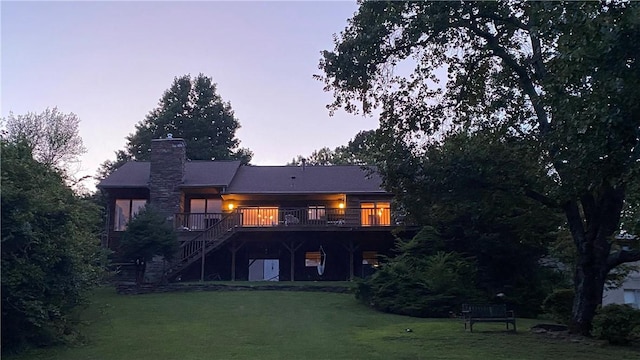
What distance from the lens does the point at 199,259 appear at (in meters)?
25.3

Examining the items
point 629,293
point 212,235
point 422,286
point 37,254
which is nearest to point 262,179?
point 212,235

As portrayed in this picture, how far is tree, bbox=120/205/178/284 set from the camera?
2152 cm

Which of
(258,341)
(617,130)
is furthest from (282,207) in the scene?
(617,130)

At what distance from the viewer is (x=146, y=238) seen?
21.5m

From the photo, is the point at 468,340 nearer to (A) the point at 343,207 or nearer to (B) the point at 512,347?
(B) the point at 512,347

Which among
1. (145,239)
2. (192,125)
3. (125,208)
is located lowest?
(145,239)

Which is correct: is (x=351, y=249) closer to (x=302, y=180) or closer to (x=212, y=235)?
(x=302, y=180)

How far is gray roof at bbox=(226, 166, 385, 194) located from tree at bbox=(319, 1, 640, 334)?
11075mm

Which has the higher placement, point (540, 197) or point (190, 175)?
point (190, 175)

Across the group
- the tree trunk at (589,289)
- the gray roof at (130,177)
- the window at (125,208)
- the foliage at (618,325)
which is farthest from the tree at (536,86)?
the window at (125,208)

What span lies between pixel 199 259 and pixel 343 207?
688 cm

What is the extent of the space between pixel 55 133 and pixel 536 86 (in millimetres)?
30144

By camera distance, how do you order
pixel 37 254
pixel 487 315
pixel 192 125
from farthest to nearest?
1. pixel 192 125
2. pixel 487 315
3. pixel 37 254

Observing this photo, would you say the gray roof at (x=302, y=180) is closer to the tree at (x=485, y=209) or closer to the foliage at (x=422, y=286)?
the tree at (x=485, y=209)
